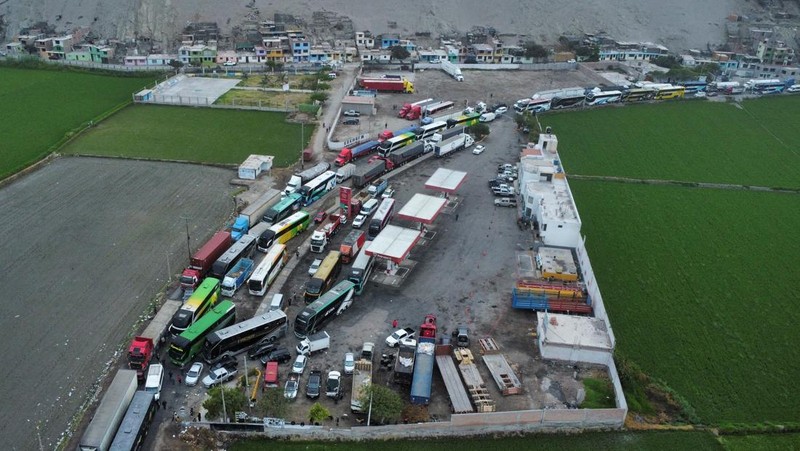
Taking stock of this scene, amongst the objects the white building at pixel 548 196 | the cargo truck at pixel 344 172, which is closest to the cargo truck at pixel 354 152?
the cargo truck at pixel 344 172

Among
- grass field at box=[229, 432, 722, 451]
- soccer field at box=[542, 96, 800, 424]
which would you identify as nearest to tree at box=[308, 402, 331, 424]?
grass field at box=[229, 432, 722, 451]

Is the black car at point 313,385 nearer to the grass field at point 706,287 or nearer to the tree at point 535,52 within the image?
the grass field at point 706,287

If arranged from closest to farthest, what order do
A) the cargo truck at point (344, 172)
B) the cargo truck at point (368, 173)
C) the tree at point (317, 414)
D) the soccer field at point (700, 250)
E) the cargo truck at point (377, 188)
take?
1. the tree at point (317, 414)
2. the soccer field at point (700, 250)
3. the cargo truck at point (377, 188)
4. the cargo truck at point (368, 173)
5. the cargo truck at point (344, 172)

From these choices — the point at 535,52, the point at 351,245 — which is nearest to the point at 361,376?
the point at 351,245

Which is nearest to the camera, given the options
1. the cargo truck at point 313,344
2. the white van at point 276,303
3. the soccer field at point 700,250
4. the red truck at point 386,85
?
the cargo truck at point 313,344

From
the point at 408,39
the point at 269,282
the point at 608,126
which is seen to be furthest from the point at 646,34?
the point at 269,282

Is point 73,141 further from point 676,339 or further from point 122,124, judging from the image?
point 676,339

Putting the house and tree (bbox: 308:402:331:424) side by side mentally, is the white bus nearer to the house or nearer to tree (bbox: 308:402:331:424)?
tree (bbox: 308:402:331:424)
